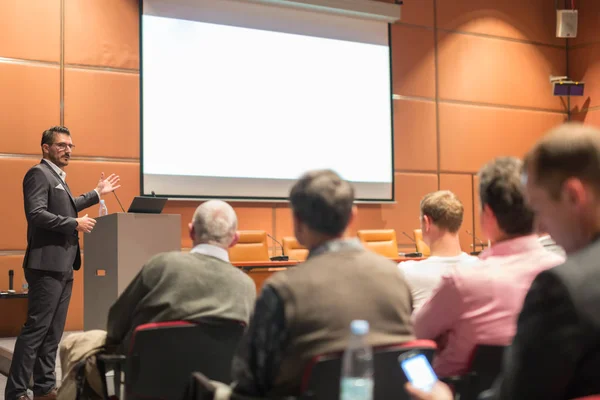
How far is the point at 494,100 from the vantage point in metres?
9.38

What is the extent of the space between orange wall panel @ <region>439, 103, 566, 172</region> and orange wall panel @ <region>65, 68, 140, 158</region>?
13.7ft

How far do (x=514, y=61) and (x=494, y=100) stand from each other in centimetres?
73

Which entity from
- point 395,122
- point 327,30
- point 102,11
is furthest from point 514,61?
point 102,11

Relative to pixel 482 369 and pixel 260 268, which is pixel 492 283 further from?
pixel 260 268

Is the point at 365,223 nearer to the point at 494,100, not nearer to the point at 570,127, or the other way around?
the point at 494,100

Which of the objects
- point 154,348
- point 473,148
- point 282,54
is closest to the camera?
point 154,348

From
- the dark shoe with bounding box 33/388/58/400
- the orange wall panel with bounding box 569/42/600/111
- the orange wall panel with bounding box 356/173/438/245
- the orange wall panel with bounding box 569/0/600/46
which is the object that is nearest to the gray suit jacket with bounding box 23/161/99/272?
the dark shoe with bounding box 33/388/58/400

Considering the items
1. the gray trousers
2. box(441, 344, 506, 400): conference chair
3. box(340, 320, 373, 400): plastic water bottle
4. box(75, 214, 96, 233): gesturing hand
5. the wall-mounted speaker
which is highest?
the wall-mounted speaker

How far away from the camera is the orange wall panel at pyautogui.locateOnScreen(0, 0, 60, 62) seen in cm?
643

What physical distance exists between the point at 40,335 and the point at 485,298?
10.0ft

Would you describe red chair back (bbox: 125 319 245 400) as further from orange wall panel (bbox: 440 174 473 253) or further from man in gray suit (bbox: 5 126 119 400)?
orange wall panel (bbox: 440 174 473 253)

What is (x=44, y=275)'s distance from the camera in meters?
4.11

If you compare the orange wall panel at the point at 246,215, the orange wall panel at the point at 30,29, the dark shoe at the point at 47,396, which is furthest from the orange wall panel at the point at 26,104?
the dark shoe at the point at 47,396

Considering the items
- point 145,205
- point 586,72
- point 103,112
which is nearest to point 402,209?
point 586,72
